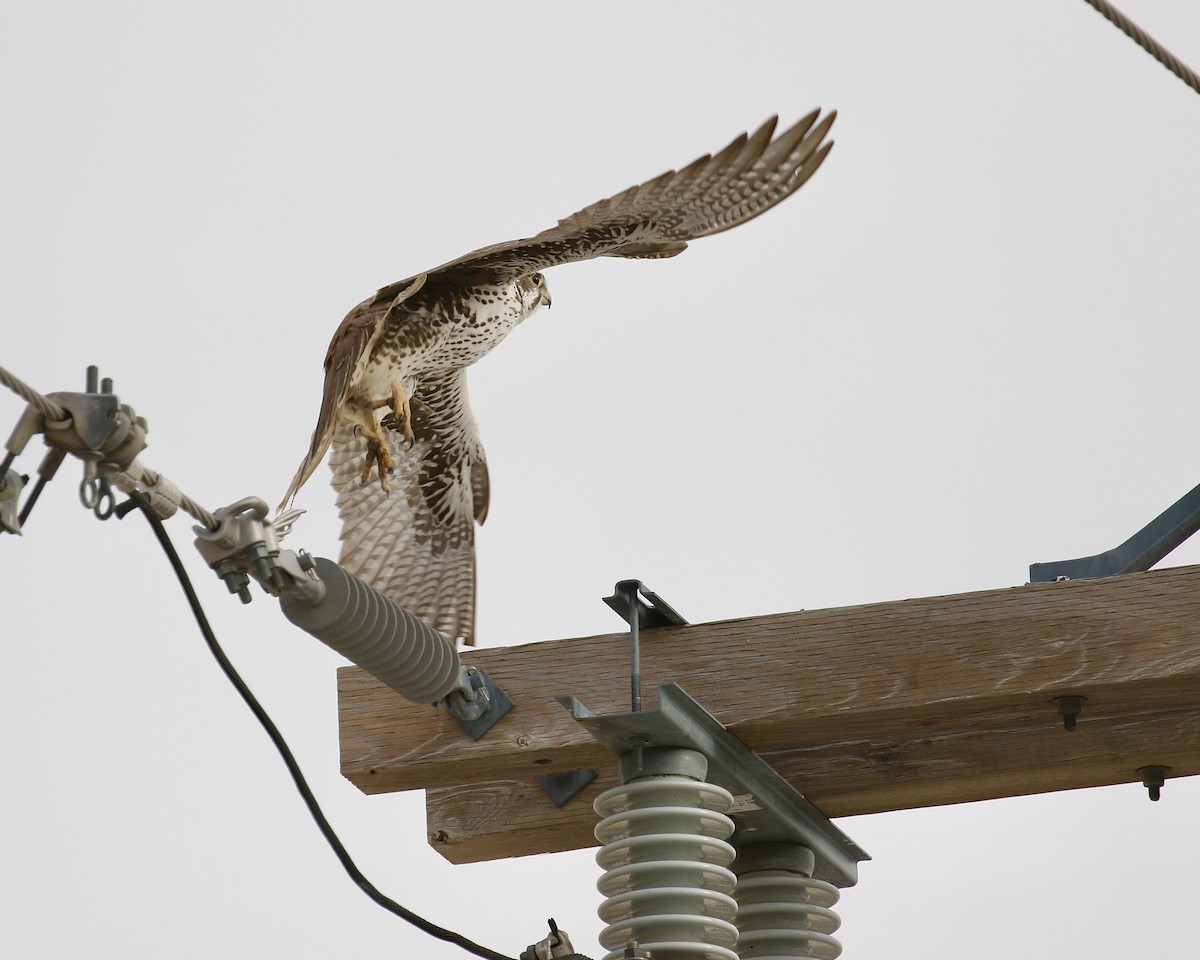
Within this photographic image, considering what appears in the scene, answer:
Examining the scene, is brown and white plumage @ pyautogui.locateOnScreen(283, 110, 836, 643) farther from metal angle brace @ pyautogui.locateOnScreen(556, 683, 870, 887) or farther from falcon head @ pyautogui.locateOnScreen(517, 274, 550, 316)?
metal angle brace @ pyautogui.locateOnScreen(556, 683, 870, 887)

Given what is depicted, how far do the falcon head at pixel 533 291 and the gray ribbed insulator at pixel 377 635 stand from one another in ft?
9.79

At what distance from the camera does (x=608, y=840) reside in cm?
366

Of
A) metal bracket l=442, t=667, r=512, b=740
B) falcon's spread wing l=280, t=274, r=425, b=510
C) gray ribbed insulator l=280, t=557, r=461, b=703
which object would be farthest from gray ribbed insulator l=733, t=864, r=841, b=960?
falcon's spread wing l=280, t=274, r=425, b=510

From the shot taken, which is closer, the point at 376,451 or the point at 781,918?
the point at 781,918

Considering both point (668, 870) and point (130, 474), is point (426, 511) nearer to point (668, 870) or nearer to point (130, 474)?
point (668, 870)

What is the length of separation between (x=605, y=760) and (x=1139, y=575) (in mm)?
1081

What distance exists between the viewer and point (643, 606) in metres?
3.82

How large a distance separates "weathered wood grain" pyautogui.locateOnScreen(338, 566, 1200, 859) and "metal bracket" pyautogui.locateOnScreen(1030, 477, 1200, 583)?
0.44 ft

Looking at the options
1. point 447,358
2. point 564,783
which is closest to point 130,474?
point 564,783

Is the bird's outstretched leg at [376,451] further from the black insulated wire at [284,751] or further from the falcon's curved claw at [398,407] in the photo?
the black insulated wire at [284,751]

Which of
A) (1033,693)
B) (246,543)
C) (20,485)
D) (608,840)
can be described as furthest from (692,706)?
(20,485)

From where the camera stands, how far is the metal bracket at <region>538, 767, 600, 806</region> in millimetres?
4086

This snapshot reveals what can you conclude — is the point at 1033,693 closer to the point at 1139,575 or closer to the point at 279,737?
the point at 1139,575

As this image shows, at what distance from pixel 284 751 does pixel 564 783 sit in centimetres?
117
